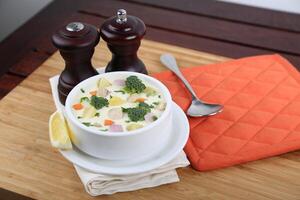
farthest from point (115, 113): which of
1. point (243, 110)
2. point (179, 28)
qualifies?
point (179, 28)

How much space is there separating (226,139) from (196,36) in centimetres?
50

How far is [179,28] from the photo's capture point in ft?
4.36

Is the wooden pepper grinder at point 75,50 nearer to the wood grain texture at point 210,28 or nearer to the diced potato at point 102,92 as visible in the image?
the diced potato at point 102,92

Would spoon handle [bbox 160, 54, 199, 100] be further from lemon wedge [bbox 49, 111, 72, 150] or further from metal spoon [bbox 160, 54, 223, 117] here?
lemon wedge [bbox 49, 111, 72, 150]

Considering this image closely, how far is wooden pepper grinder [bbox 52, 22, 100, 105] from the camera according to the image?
87cm

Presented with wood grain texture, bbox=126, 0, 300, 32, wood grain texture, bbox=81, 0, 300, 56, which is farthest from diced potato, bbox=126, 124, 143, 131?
wood grain texture, bbox=126, 0, 300, 32

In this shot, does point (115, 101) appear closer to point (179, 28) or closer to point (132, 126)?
point (132, 126)

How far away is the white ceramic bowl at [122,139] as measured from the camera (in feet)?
2.40

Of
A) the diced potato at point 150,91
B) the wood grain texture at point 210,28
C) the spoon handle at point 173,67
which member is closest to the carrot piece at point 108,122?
the diced potato at point 150,91

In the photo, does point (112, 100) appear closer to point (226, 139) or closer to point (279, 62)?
point (226, 139)

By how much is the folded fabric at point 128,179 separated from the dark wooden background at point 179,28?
45cm

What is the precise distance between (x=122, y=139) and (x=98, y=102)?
0.31ft

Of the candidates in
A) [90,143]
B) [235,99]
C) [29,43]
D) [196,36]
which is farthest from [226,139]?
[29,43]

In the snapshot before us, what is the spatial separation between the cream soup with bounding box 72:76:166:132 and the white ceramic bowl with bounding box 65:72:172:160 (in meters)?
0.02
